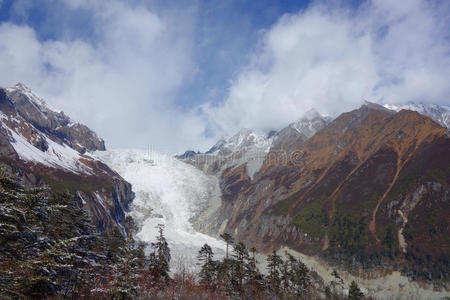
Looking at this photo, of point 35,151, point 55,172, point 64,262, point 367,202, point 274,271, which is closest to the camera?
point 64,262

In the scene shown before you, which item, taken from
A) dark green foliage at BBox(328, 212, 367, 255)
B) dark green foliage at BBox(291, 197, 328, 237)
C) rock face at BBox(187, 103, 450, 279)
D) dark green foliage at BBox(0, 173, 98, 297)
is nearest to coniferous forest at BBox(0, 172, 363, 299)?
dark green foliage at BBox(0, 173, 98, 297)

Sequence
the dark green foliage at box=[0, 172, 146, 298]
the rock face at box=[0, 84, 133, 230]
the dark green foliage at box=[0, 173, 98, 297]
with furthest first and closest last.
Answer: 1. the rock face at box=[0, 84, 133, 230]
2. the dark green foliage at box=[0, 172, 146, 298]
3. the dark green foliage at box=[0, 173, 98, 297]

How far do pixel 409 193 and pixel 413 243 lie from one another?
22.9m

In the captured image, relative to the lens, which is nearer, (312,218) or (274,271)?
(274,271)

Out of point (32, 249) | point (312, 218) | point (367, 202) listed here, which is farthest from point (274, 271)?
point (312, 218)

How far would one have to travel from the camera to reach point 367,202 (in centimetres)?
12631

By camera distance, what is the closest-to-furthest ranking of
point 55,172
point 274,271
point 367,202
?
1. point 274,271
2. point 367,202
3. point 55,172

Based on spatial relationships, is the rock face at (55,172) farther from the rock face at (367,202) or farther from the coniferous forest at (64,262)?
the coniferous forest at (64,262)

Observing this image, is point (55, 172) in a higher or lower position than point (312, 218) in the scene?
higher

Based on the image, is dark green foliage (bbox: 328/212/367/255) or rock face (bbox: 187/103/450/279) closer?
rock face (bbox: 187/103/450/279)

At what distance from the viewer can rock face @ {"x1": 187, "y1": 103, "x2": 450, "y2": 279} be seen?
99.8m

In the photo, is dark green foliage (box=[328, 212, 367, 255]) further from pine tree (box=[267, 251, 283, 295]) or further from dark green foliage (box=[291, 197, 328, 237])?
pine tree (box=[267, 251, 283, 295])

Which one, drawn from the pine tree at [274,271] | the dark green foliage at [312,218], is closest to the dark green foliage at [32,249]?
the pine tree at [274,271]

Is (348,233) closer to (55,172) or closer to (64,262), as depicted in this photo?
(64,262)
